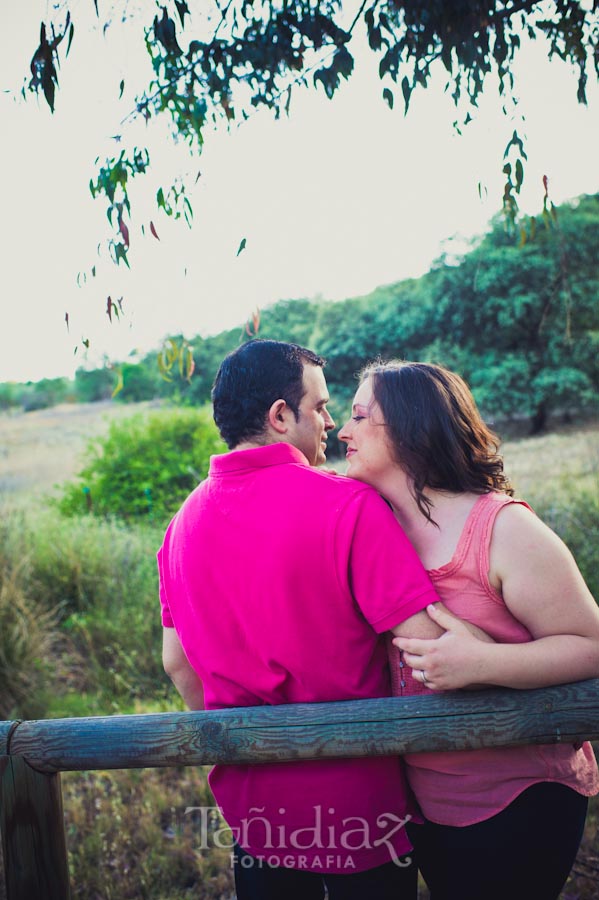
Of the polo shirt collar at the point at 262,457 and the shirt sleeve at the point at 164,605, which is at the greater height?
the polo shirt collar at the point at 262,457

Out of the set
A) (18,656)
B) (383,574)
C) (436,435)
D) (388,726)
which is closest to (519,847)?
(388,726)

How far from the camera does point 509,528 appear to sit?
1664 mm

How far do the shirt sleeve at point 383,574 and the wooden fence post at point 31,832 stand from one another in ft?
3.48

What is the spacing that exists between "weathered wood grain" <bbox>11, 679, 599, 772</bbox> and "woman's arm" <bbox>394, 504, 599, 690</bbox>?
0.08 metres

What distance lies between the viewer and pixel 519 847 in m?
1.69

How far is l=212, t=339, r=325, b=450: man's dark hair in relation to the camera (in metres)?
1.86

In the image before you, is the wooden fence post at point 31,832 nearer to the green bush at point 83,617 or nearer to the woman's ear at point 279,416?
the woman's ear at point 279,416

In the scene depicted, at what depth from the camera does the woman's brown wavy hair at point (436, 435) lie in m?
1.78

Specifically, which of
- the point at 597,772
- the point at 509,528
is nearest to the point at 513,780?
the point at 597,772

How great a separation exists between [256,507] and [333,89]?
76.0 inches

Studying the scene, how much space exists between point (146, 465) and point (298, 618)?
10.1 meters

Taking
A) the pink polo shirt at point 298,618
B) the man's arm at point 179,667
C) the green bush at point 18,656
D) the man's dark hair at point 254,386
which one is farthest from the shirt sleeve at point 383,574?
the green bush at point 18,656

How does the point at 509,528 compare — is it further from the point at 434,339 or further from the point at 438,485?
the point at 434,339

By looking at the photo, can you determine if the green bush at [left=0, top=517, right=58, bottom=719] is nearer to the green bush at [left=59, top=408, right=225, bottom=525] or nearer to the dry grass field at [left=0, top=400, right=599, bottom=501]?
the dry grass field at [left=0, top=400, right=599, bottom=501]
